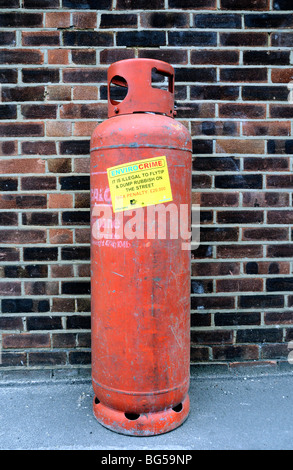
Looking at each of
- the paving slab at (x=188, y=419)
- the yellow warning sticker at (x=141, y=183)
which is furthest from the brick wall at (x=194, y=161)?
the yellow warning sticker at (x=141, y=183)

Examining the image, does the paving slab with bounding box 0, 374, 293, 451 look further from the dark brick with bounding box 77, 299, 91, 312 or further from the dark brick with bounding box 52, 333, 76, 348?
the dark brick with bounding box 77, 299, 91, 312

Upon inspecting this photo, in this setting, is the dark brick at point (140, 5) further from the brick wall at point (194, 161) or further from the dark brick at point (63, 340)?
the dark brick at point (63, 340)

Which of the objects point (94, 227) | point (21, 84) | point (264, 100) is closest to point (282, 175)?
point (264, 100)

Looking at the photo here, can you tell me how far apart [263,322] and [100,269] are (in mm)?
1116

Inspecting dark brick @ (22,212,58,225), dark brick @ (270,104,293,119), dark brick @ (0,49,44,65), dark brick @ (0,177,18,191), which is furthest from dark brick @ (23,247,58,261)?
dark brick @ (270,104,293,119)

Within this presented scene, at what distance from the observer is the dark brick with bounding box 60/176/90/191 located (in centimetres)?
200

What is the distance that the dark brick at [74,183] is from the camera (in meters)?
2.00

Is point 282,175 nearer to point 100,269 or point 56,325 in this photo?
point 100,269

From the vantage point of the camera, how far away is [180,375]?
1613mm

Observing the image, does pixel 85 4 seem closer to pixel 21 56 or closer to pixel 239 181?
pixel 21 56

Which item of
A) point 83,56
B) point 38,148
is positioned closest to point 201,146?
point 83,56

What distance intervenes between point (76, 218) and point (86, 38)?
1007 millimetres

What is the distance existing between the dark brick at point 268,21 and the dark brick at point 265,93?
337 mm

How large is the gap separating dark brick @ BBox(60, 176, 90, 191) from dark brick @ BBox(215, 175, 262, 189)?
0.76 metres
